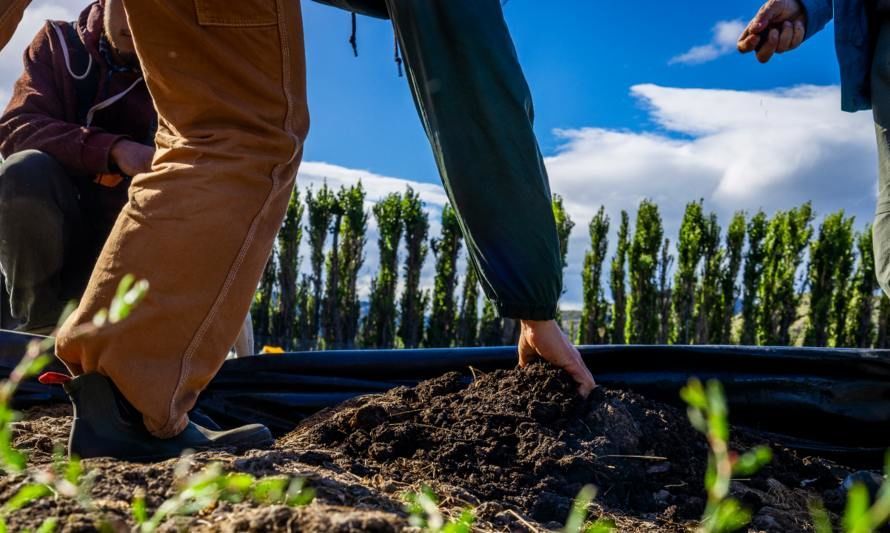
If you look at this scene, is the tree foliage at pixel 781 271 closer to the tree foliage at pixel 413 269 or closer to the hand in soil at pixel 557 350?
the tree foliage at pixel 413 269

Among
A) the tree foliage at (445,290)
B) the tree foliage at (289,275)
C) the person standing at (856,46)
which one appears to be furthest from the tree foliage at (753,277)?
the person standing at (856,46)

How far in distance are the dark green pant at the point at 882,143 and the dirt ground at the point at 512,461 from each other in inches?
26.4

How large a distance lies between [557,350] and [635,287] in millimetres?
9616

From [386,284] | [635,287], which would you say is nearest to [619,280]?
[635,287]

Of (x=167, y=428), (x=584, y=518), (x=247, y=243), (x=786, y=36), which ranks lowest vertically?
(x=584, y=518)

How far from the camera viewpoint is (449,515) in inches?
49.8

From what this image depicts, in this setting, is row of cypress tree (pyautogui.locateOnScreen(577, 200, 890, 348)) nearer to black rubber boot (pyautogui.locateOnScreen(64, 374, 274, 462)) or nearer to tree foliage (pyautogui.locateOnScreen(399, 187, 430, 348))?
tree foliage (pyautogui.locateOnScreen(399, 187, 430, 348))

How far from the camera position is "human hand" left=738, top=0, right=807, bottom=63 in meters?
2.24

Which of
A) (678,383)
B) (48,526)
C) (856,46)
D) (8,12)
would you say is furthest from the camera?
(856,46)

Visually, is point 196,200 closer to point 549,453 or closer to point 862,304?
point 549,453

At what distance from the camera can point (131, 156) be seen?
9.31ft

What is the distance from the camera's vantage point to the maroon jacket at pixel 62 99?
9.89 feet

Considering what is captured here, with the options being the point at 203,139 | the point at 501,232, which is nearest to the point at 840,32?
→ the point at 501,232

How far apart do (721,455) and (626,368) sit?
1777 mm
